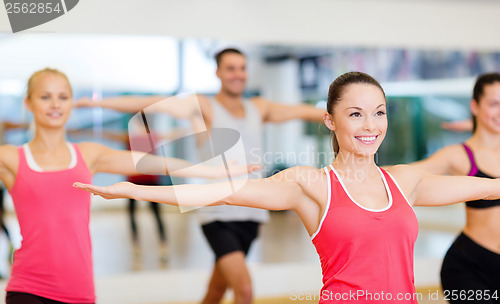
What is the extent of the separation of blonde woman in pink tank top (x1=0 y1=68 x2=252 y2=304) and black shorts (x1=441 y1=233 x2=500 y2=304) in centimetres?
136

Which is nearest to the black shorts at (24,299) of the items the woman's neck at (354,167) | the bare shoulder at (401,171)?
the woman's neck at (354,167)

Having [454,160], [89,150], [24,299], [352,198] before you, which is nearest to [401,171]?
[352,198]

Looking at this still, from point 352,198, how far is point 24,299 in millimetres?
1518

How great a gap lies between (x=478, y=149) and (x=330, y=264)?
1.53 metres

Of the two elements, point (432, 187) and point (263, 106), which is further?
point (263, 106)

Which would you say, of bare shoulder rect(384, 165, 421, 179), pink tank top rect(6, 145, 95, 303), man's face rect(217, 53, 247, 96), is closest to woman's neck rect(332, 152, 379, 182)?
bare shoulder rect(384, 165, 421, 179)

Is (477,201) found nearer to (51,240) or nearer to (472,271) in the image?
(472,271)

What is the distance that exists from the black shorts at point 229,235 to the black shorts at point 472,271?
128cm

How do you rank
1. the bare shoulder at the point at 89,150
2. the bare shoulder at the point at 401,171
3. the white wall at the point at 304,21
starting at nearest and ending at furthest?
the bare shoulder at the point at 401,171, the bare shoulder at the point at 89,150, the white wall at the point at 304,21

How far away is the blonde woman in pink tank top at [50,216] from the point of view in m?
2.64

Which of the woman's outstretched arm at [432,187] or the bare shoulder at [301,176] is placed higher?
the bare shoulder at [301,176]

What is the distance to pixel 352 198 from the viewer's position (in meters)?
2.13

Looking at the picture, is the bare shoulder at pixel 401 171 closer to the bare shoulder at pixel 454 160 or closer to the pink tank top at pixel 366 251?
the pink tank top at pixel 366 251

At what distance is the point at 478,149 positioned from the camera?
321 cm
